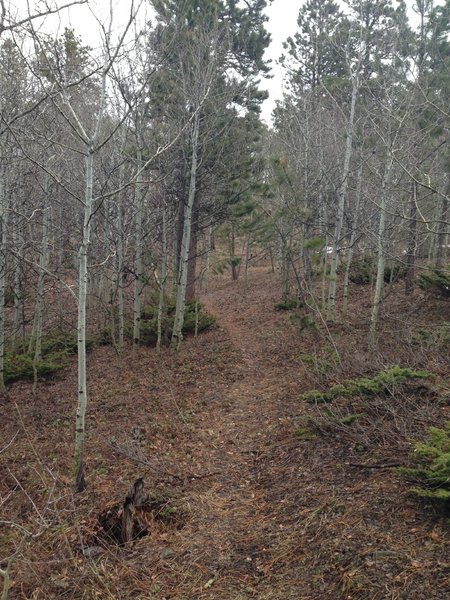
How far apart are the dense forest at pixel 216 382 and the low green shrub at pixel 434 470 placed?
22 millimetres

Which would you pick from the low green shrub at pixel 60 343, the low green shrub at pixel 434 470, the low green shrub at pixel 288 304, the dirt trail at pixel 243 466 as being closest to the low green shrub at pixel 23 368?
the low green shrub at pixel 60 343

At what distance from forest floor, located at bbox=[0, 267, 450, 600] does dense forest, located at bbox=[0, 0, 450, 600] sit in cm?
3

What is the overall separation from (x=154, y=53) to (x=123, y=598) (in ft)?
28.6

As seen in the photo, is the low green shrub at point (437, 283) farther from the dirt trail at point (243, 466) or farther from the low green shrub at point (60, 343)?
the low green shrub at point (60, 343)

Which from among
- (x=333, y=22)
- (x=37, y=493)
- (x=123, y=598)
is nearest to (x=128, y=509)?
(x=123, y=598)

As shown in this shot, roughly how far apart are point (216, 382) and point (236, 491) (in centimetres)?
470

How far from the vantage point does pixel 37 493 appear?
225 inches

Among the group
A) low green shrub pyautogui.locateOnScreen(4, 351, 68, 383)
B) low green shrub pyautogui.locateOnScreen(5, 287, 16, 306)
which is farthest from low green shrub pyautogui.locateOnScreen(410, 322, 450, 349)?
low green shrub pyautogui.locateOnScreen(5, 287, 16, 306)

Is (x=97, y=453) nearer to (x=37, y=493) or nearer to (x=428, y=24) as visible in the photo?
(x=37, y=493)

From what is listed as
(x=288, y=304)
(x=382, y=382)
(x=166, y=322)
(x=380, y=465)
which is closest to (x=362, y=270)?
(x=288, y=304)

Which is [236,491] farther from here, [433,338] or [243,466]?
[433,338]

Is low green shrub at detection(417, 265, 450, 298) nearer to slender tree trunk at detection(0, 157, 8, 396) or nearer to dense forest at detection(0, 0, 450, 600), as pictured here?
dense forest at detection(0, 0, 450, 600)

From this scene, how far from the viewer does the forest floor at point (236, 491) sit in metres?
3.59

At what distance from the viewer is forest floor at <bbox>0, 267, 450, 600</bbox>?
3.59 metres
